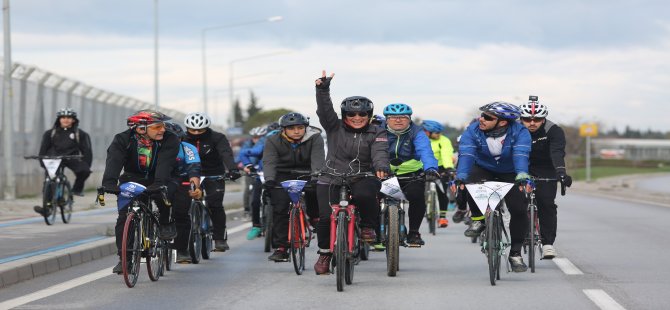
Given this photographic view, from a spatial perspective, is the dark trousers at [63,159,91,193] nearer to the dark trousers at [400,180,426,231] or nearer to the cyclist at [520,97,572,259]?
the dark trousers at [400,180,426,231]

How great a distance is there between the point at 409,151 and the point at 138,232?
11.0 feet

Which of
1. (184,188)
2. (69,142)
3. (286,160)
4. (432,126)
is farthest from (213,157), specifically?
(69,142)

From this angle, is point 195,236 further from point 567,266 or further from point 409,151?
point 567,266

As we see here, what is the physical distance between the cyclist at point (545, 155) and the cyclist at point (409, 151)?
111 centimetres

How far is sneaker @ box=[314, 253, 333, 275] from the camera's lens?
11.8 metres

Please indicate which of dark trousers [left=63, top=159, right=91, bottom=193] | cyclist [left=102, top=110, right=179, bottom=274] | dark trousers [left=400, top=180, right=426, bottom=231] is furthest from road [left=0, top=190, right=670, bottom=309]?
dark trousers [left=63, top=159, right=91, bottom=193]

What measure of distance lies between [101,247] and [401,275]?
4145 millimetres

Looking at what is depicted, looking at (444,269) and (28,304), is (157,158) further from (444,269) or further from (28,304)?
(444,269)

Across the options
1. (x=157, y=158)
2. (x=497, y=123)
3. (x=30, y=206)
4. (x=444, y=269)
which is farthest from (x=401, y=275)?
(x=30, y=206)

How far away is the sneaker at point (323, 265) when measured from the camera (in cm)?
1183

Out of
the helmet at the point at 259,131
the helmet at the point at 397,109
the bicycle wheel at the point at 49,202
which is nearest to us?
the helmet at the point at 397,109

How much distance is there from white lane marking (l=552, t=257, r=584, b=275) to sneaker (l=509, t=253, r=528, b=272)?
60cm

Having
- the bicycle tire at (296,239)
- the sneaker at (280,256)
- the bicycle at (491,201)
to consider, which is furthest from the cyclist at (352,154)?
the sneaker at (280,256)

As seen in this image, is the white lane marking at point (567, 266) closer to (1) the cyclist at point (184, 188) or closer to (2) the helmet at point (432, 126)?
(1) the cyclist at point (184, 188)
